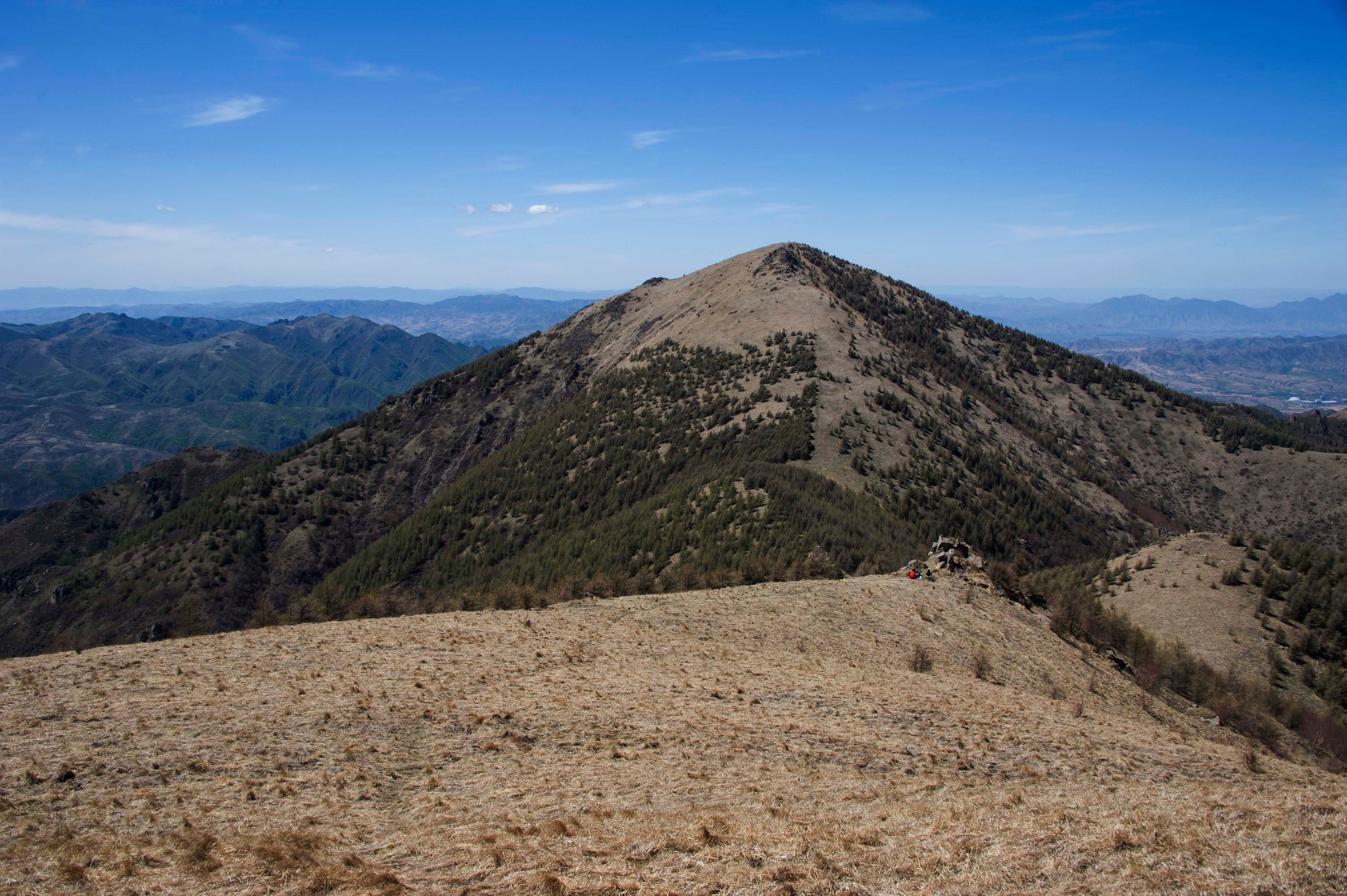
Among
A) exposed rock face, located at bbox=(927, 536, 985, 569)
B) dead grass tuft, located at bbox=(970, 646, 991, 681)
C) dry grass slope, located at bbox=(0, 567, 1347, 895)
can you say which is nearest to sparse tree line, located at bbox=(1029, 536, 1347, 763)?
exposed rock face, located at bbox=(927, 536, 985, 569)

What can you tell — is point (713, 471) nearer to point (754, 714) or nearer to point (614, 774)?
point (754, 714)

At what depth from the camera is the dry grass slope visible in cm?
920

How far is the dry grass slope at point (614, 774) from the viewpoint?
920 centimetres

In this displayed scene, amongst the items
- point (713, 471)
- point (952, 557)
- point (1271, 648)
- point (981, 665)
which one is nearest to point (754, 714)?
point (981, 665)

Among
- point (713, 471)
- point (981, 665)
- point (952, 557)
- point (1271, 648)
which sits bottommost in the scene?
point (1271, 648)

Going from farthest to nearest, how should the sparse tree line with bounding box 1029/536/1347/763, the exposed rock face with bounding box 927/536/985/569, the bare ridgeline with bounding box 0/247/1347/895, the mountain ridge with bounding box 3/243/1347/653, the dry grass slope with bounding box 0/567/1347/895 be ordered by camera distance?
the mountain ridge with bounding box 3/243/1347/653, the exposed rock face with bounding box 927/536/985/569, the sparse tree line with bounding box 1029/536/1347/763, the bare ridgeline with bounding box 0/247/1347/895, the dry grass slope with bounding box 0/567/1347/895

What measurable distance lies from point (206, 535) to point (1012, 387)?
137m

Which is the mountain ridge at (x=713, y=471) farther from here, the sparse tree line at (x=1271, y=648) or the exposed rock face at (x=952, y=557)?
the sparse tree line at (x=1271, y=648)

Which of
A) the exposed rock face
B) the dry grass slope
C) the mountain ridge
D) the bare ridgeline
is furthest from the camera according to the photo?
the mountain ridge

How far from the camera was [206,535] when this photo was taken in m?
99.8

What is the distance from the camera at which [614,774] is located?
1291cm

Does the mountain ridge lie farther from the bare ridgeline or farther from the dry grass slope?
the dry grass slope

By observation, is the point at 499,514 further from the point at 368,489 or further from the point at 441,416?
the point at 441,416

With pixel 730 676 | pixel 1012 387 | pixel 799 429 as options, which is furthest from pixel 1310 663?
pixel 1012 387
